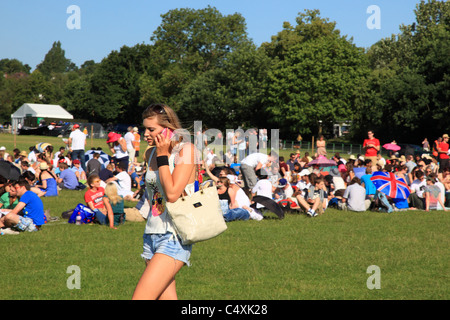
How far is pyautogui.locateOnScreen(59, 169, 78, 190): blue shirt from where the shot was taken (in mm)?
18256

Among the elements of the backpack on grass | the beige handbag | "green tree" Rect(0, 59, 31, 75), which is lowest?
the backpack on grass

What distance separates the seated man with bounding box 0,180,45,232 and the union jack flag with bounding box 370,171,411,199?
8.51 meters

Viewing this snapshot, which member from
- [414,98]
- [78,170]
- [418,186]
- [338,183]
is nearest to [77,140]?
[78,170]

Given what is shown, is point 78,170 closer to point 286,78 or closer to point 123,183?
point 123,183

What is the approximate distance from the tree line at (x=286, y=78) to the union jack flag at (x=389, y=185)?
1324 inches

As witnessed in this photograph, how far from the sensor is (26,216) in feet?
35.9

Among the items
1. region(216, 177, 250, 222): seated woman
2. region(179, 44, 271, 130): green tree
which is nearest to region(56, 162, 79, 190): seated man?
region(216, 177, 250, 222): seated woman

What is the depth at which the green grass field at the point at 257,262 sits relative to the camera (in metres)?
6.97

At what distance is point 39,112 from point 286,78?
148 ft

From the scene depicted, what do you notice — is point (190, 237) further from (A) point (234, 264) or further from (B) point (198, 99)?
(B) point (198, 99)

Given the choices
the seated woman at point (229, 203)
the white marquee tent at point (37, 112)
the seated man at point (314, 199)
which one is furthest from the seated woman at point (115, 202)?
the white marquee tent at point (37, 112)

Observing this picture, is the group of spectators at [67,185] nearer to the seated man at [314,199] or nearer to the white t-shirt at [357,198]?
the seated man at [314,199]

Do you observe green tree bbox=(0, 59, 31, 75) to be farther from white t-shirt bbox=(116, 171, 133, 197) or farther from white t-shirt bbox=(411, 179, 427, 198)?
white t-shirt bbox=(411, 179, 427, 198)
